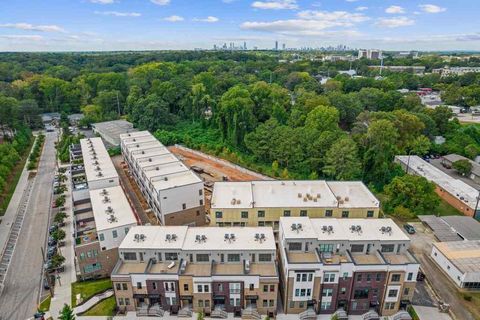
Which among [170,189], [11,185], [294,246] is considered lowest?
[11,185]

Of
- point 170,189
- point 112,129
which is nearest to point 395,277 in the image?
point 170,189

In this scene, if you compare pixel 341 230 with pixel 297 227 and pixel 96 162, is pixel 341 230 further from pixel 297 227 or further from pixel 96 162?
pixel 96 162

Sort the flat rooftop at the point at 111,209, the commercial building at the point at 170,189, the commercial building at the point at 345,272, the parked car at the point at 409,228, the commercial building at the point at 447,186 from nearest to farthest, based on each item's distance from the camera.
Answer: the commercial building at the point at 345,272
the flat rooftop at the point at 111,209
the commercial building at the point at 170,189
the parked car at the point at 409,228
the commercial building at the point at 447,186

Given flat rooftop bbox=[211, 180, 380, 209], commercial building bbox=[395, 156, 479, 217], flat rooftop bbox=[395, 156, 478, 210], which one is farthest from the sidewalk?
flat rooftop bbox=[395, 156, 478, 210]

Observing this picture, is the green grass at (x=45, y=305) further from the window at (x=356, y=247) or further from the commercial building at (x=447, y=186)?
the commercial building at (x=447, y=186)

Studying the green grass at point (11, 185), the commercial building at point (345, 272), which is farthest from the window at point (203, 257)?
the green grass at point (11, 185)

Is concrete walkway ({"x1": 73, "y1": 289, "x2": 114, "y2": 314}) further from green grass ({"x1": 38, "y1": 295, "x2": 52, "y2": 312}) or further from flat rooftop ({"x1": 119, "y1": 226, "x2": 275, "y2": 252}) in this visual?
flat rooftop ({"x1": 119, "y1": 226, "x2": 275, "y2": 252})
